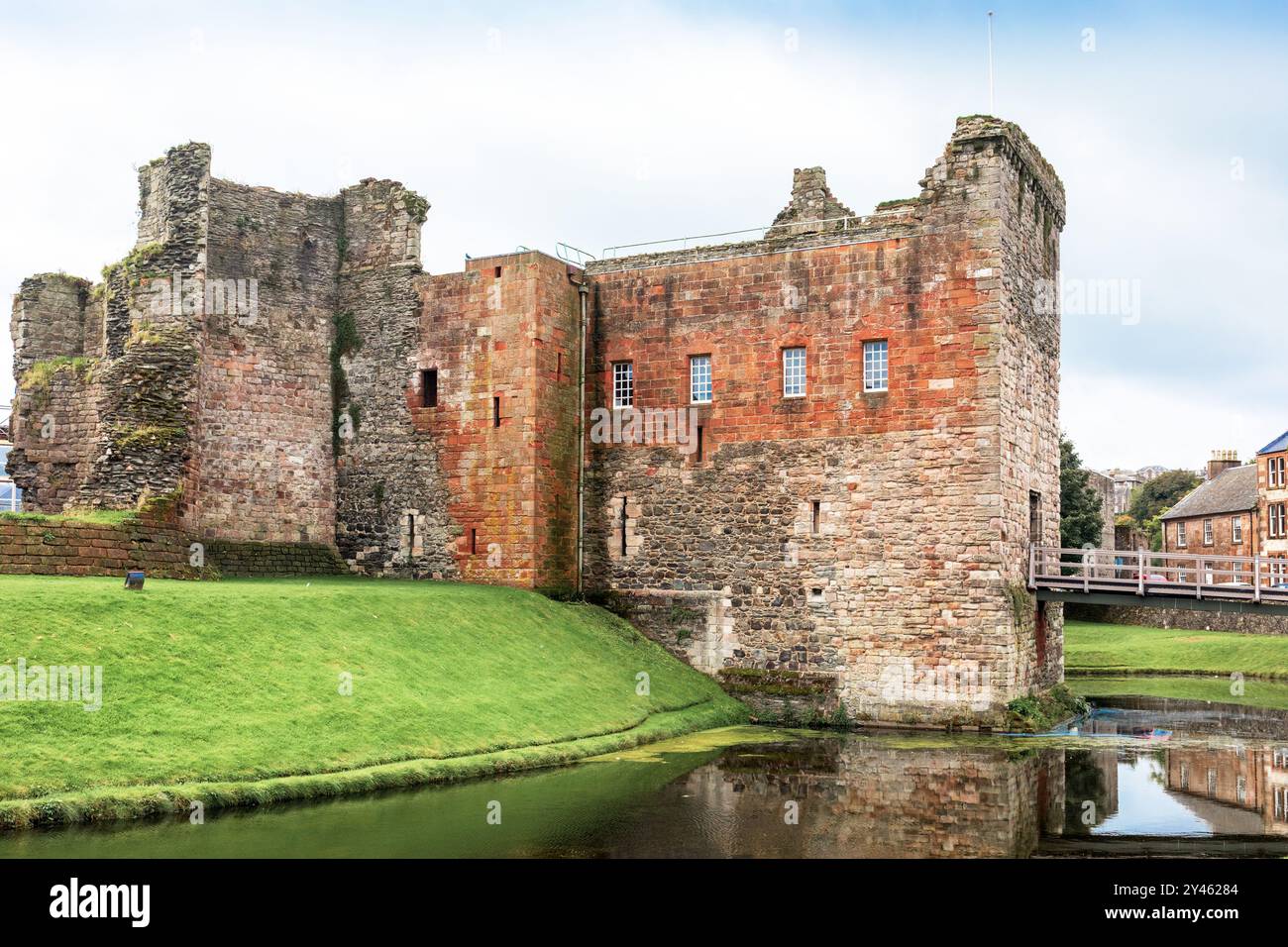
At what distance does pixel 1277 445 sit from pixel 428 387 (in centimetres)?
4710

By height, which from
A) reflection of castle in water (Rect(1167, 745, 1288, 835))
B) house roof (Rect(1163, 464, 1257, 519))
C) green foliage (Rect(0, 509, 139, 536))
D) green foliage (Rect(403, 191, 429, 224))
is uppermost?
green foliage (Rect(403, 191, 429, 224))

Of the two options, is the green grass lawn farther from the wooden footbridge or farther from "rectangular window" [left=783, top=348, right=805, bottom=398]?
"rectangular window" [left=783, top=348, right=805, bottom=398]

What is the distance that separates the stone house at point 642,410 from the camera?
27.4 meters

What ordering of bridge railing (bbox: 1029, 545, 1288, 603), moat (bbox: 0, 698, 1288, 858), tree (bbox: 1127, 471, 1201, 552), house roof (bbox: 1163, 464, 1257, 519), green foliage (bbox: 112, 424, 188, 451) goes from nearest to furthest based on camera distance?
moat (bbox: 0, 698, 1288, 858), bridge railing (bbox: 1029, 545, 1288, 603), green foliage (bbox: 112, 424, 188, 451), house roof (bbox: 1163, 464, 1257, 519), tree (bbox: 1127, 471, 1201, 552)

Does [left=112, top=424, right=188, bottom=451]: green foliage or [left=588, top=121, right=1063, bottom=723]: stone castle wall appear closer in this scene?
[left=588, top=121, right=1063, bottom=723]: stone castle wall

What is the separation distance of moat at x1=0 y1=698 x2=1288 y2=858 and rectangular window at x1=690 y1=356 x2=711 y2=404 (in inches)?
346

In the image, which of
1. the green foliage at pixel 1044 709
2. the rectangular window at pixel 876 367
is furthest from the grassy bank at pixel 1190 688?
the rectangular window at pixel 876 367

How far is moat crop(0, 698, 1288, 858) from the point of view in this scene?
1480cm

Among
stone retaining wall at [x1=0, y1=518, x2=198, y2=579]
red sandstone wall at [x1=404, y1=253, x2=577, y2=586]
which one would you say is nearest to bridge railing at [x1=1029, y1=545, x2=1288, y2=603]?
red sandstone wall at [x1=404, y1=253, x2=577, y2=586]

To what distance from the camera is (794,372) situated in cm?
2953

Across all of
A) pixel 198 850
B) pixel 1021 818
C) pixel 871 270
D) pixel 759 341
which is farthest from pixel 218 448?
pixel 1021 818

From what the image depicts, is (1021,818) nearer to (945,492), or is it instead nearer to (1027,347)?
(945,492)

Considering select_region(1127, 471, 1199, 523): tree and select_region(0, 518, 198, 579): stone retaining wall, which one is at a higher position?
select_region(1127, 471, 1199, 523): tree
